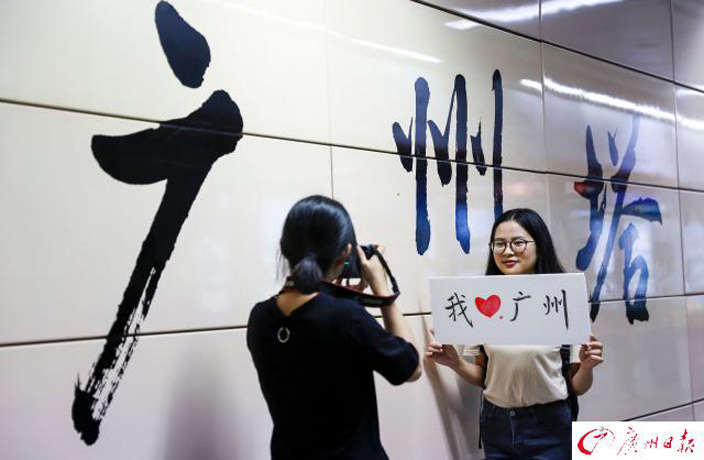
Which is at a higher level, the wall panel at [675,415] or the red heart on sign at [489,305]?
the red heart on sign at [489,305]

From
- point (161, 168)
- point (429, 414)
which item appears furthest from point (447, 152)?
point (161, 168)

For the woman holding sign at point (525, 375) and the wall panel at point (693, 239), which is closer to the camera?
the woman holding sign at point (525, 375)

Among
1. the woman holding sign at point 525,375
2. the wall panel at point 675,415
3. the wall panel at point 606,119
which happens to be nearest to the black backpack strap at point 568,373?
the woman holding sign at point 525,375

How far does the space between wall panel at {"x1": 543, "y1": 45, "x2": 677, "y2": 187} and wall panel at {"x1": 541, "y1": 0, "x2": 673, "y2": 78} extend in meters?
0.07

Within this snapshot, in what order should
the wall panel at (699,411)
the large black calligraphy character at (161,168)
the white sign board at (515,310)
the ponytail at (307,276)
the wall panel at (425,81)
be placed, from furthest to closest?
the wall panel at (699,411) → the wall panel at (425,81) → the white sign board at (515,310) → the large black calligraphy character at (161,168) → the ponytail at (307,276)

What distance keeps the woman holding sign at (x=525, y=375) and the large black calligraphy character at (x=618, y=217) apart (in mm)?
882

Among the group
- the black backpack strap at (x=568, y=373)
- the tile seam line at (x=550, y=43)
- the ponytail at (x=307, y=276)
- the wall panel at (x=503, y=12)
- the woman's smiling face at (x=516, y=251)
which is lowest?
the black backpack strap at (x=568, y=373)

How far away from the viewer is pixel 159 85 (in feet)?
6.91

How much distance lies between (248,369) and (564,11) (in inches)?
97.0

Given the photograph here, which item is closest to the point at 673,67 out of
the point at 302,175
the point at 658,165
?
the point at 658,165

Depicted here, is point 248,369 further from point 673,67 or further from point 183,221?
point 673,67

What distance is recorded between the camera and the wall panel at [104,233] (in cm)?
183

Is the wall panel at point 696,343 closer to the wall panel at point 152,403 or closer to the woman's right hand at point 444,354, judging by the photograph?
the woman's right hand at point 444,354

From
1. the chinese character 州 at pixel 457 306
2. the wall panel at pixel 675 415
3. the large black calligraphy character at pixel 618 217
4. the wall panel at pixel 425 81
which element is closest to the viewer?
the chinese character 州 at pixel 457 306
